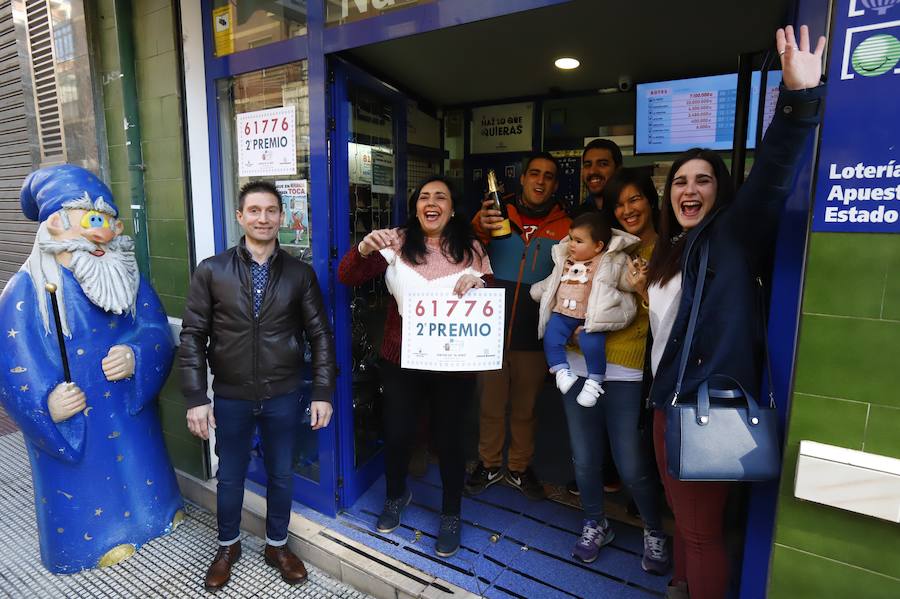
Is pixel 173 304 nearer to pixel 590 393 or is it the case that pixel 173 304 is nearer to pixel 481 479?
pixel 481 479

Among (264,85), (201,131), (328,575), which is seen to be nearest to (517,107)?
(264,85)

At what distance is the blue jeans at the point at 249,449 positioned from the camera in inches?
97.3

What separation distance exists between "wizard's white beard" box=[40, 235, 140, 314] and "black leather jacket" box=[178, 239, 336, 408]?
1.83ft

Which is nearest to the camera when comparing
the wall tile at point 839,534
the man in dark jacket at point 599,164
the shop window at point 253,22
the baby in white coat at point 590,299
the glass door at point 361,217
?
the wall tile at point 839,534

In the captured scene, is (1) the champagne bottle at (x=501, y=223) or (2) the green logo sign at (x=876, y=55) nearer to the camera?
(2) the green logo sign at (x=876, y=55)

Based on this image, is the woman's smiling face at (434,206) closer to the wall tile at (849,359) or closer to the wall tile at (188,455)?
the wall tile at (849,359)

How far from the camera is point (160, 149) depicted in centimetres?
328

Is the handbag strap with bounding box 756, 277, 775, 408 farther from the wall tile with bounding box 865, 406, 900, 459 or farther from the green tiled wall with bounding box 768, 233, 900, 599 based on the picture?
the wall tile with bounding box 865, 406, 900, 459

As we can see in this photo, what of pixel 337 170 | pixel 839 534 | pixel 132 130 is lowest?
pixel 839 534

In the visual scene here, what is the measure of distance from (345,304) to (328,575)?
1.46 m

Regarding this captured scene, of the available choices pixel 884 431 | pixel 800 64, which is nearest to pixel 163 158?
pixel 800 64

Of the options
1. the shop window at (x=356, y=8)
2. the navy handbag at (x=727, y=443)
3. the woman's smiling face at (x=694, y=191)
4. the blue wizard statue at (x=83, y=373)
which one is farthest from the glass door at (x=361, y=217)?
the navy handbag at (x=727, y=443)

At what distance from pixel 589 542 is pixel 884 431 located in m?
1.53

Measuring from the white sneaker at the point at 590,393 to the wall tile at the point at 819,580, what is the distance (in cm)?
83
